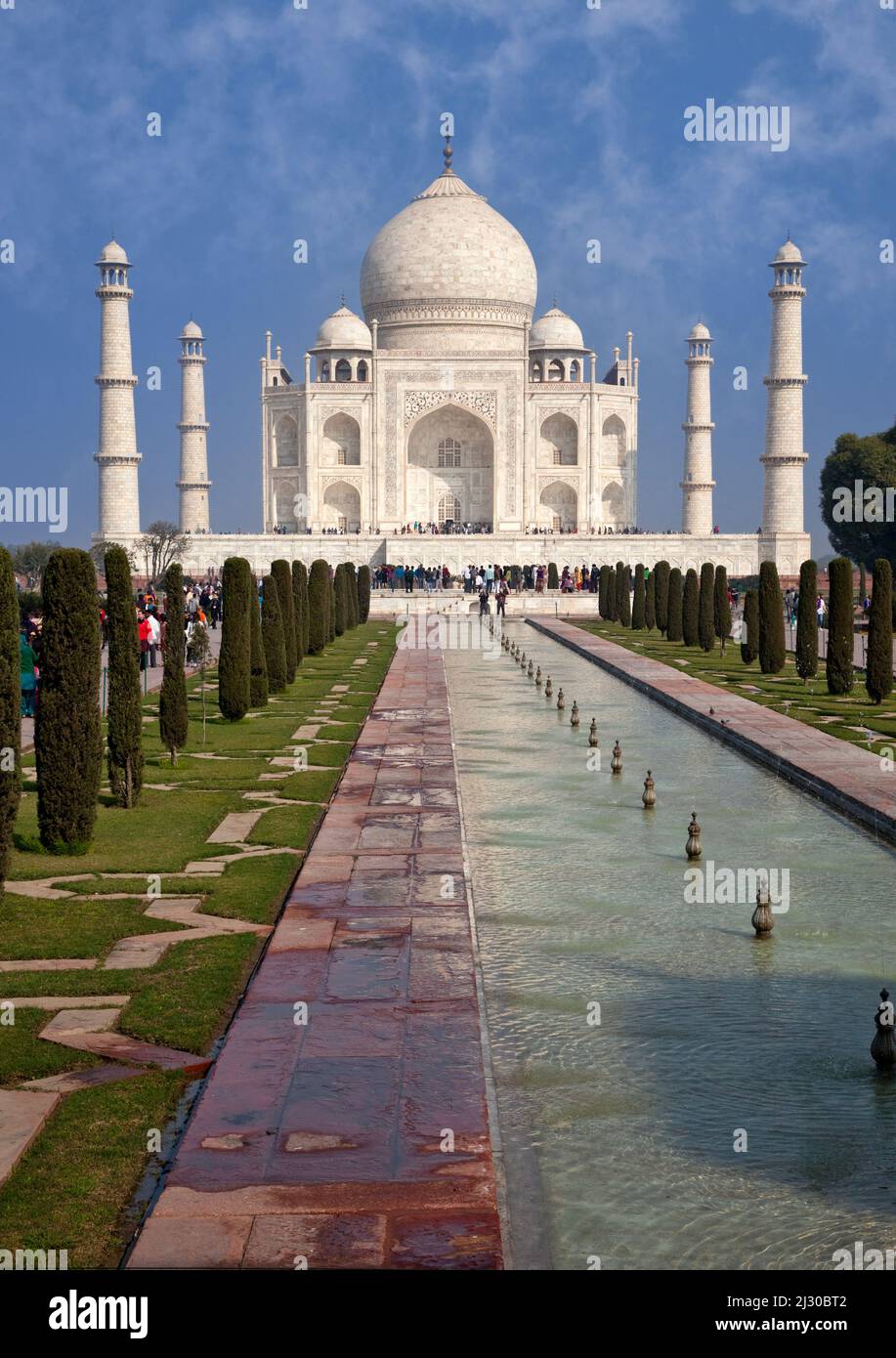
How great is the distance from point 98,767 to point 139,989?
2.69 metres

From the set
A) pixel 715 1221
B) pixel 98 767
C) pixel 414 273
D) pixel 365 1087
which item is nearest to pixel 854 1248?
pixel 715 1221

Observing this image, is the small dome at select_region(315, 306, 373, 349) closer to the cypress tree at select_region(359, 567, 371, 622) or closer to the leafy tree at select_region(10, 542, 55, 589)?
Result: the leafy tree at select_region(10, 542, 55, 589)

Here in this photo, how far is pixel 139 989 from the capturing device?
5141 millimetres

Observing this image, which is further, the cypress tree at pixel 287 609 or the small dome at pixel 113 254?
the small dome at pixel 113 254

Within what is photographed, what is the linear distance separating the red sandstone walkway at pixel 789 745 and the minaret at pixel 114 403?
2366cm

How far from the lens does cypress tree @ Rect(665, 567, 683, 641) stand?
2405 centimetres

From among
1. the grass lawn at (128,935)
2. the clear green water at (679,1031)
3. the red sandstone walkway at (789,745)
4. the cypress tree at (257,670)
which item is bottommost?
the clear green water at (679,1031)

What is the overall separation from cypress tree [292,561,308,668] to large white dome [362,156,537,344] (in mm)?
27230

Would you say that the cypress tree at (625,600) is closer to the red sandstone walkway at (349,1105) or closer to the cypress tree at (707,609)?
the cypress tree at (707,609)

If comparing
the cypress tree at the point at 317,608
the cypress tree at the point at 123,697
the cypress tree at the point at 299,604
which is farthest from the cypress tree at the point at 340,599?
the cypress tree at the point at 123,697

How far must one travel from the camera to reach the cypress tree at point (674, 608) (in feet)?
78.9

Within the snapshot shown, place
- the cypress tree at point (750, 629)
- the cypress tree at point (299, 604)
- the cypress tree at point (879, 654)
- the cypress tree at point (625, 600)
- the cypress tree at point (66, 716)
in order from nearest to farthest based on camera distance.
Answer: the cypress tree at point (66, 716) < the cypress tree at point (879, 654) < the cypress tree at point (299, 604) < the cypress tree at point (750, 629) < the cypress tree at point (625, 600)

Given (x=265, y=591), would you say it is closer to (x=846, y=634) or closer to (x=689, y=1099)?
(x=846, y=634)

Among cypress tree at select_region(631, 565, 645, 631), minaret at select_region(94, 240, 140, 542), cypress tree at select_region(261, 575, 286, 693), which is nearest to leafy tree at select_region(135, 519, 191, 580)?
minaret at select_region(94, 240, 140, 542)
